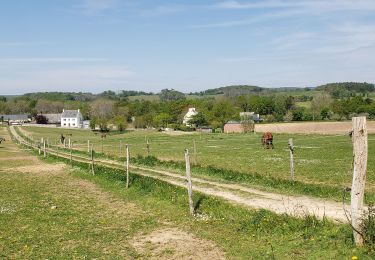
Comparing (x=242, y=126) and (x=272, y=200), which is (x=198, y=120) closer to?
(x=242, y=126)

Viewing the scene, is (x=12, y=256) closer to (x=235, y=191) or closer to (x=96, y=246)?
(x=96, y=246)

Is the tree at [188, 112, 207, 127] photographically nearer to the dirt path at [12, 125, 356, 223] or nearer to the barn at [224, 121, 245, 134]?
the barn at [224, 121, 245, 134]

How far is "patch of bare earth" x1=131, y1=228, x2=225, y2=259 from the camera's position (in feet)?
38.9

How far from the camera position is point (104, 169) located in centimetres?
3088

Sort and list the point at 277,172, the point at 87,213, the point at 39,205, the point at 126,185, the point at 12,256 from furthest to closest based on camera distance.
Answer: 1. the point at 277,172
2. the point at 126,185
3. the point at 39,205
4. the point at 87,213
5. the point at 12,256

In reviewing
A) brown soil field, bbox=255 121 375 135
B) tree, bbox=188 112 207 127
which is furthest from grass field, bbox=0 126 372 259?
tree, bbox=188 112 207 127

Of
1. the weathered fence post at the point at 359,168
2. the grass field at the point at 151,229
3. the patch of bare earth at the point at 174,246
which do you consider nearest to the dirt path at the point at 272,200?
the grass field at the point at 151,229

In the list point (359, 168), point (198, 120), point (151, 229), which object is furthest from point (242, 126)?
point (359, 168)

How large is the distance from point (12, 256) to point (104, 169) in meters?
18.8

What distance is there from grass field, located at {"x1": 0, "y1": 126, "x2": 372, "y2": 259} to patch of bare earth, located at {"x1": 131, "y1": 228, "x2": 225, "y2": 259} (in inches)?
1.1

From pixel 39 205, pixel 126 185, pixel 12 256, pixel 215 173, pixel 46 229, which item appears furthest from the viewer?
pixel 215 173

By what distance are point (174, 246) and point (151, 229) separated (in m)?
2.20

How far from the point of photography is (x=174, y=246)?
12.7 meters

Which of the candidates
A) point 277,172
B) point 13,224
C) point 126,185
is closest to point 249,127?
point 277,172
